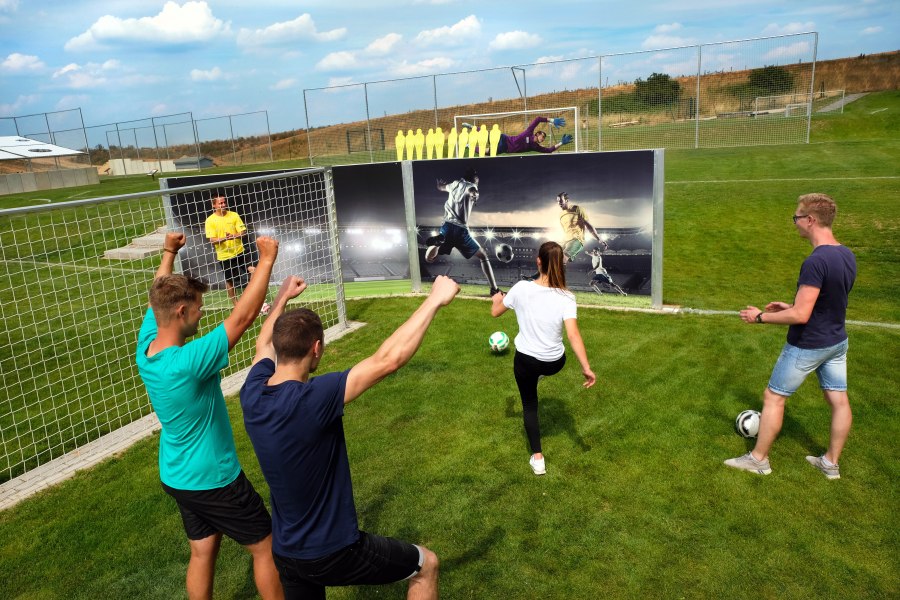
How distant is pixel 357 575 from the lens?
10.0ft

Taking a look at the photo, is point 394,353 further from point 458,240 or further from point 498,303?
point 458,240

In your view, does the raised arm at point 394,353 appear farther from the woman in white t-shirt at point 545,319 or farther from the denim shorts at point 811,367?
the denim shorts at point 811,367

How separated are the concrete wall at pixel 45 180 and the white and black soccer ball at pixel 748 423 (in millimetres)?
41543

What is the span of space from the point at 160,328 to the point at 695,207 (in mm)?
18270

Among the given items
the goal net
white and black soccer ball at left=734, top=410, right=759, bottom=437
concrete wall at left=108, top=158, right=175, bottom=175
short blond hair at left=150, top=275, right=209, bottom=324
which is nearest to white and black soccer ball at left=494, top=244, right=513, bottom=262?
the goal net

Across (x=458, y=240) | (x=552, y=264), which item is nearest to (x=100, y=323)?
(x=458, y=240)

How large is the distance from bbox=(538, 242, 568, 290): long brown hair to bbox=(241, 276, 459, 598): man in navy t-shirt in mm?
2496

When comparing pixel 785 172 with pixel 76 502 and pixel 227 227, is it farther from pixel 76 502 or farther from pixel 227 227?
pixel 76 502

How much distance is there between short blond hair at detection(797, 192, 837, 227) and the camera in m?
5.00

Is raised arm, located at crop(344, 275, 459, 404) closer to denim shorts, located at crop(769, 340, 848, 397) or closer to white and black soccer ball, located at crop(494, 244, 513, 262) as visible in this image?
denim shorts, located at crop(769, 340, 848, 397)

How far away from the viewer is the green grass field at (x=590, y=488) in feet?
15.0

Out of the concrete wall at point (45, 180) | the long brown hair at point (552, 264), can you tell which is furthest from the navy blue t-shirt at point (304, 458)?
the concrete wall at point (45, 180)

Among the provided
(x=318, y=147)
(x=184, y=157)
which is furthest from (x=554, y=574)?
(x=184, y=157)

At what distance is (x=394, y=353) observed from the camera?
2902mm
